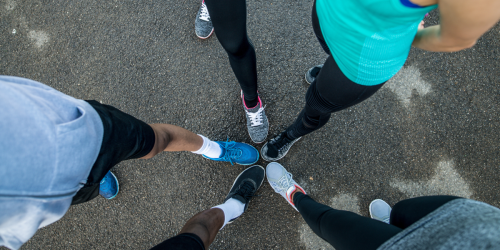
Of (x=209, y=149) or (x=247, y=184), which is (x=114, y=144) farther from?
(x=247, y=184)

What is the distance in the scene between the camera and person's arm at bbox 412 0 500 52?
0.53m

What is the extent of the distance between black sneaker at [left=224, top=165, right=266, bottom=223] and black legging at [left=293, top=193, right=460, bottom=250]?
619 mm

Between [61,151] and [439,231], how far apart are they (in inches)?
51.5

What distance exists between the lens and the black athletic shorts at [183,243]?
1007 millimetres

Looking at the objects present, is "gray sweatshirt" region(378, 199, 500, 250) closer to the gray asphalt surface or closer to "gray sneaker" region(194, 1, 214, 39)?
the gray asphalt surface

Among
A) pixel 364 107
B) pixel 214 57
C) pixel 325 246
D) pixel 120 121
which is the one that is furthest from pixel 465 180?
pixel 120 121

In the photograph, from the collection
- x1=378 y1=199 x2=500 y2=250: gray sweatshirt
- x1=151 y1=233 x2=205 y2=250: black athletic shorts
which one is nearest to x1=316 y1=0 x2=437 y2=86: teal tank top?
x1=378 y1=199 x2=500 y2=250: gray sweatshirt

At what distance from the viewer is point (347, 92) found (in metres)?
0.93

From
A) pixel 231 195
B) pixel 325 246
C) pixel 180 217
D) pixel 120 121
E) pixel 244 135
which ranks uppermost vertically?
pixel 120 121

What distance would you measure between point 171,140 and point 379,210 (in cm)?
167

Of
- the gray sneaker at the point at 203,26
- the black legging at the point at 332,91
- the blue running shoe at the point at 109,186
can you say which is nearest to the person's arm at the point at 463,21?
the black legging at the point at 332,91

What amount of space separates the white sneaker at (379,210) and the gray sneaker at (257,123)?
41.0 inches

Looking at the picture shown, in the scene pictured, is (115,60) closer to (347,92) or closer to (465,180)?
(347,92)

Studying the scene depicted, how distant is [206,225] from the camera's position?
50.8 inches
